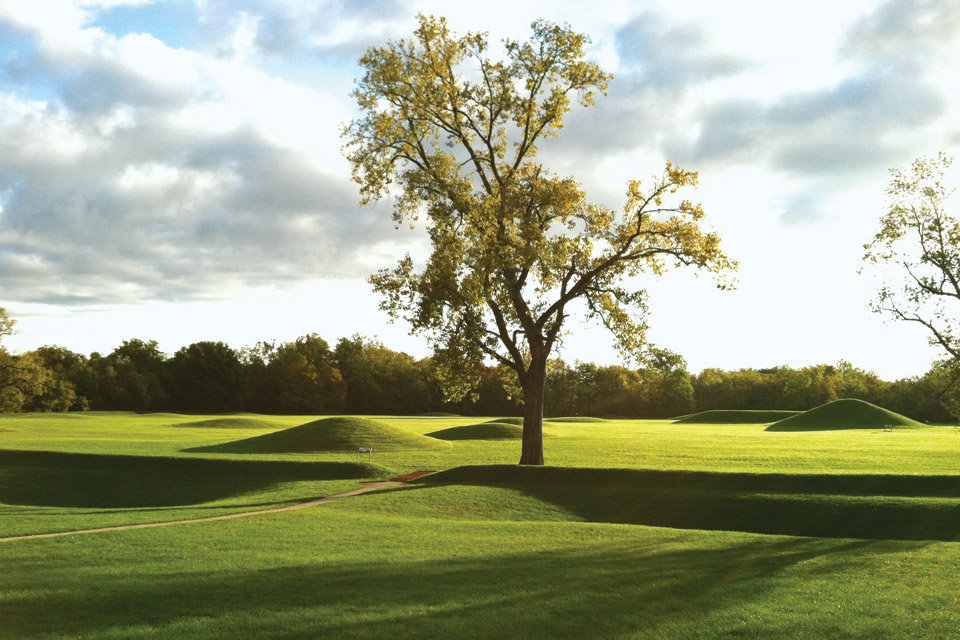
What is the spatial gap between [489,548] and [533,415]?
14.2m

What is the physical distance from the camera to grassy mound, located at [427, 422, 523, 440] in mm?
49641

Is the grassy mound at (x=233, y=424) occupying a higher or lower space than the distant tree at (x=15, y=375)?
A: lower

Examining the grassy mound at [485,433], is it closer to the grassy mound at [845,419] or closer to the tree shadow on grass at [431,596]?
the grassy mound at [845,419]

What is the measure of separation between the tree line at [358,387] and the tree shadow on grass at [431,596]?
79.8m

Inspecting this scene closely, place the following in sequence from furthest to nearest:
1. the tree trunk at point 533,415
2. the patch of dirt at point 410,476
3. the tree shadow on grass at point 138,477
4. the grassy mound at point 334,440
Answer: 1. the grassy mound at point 334,440
2. the tree trunk at point 533,415
3. the patch of dirt at point 410,476
4. the tree shadow on grass at point 138,477

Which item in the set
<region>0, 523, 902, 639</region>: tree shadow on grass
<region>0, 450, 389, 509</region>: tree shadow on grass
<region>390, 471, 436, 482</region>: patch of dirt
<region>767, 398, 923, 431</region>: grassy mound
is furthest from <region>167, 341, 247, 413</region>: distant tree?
<region>0, 523, 902, 639</region>: tree shadow on grass

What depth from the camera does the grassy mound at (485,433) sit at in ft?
163

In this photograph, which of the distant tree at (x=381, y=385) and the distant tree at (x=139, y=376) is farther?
the distant tree at (x=381, y=385)

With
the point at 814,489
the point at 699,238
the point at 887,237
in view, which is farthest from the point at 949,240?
the point at 814,489

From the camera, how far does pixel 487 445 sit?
144ft

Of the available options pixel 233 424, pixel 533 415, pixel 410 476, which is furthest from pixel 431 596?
pixel 233 424

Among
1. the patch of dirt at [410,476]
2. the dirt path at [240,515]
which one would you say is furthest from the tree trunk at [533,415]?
the dirt path at [240,515]

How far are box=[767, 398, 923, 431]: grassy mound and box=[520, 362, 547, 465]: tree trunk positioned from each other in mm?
39785

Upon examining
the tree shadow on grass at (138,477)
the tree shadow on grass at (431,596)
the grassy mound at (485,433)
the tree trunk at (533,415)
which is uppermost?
the tree trunk at (533,415)
